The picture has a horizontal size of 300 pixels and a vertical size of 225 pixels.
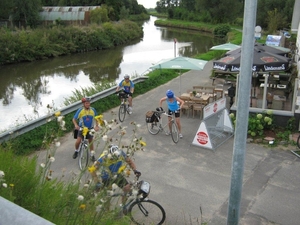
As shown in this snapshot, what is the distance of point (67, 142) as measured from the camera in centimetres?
1080

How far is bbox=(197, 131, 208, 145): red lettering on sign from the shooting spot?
1013 cm

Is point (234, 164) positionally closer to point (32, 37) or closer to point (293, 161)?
point (293, 161)

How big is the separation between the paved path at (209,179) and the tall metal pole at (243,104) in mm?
612

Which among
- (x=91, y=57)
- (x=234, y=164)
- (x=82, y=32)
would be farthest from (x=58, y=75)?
(x=234, y=164)

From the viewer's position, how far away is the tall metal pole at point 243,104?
15.8 feet

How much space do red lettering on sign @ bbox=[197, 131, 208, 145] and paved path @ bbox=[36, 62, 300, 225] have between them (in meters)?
0.24

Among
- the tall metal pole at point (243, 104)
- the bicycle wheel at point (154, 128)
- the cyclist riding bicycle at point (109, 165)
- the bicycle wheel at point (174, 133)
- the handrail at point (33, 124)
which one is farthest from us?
the bicycle wheel at point (154, 128)

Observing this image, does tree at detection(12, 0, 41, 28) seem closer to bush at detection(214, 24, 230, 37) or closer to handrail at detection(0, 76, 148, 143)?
bush at detection(214, 24, 230, 37)

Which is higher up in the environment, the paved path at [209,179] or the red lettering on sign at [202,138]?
the red lettering on sign at [202,138]

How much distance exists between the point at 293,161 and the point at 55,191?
690cm

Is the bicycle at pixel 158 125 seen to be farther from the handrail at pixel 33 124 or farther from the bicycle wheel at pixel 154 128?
the handrail at pixel 33 124

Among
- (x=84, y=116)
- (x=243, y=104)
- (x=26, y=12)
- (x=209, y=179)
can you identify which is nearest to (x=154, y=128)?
(x=84, y=116)

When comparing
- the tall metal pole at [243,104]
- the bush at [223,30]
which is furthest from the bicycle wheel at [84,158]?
the bush at [223,30]

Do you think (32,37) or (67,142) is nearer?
(67,142)
